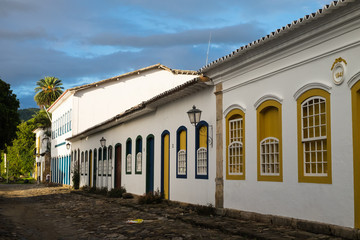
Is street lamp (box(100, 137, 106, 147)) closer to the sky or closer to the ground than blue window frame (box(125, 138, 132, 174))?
closer to the sky

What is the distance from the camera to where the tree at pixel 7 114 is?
19984mm

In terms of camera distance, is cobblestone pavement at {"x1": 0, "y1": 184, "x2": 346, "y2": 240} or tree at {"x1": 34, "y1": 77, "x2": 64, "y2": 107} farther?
tree at {"x1": 34, "y1": 77, "x2": 64, "y2": 107}

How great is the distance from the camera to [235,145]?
41.8 feet

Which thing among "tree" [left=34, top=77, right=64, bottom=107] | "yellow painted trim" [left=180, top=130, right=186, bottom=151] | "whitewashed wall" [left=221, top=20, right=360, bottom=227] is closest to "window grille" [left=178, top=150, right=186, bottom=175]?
"yellow painted trim" [left=180, top=130, right=186, bottom=151]

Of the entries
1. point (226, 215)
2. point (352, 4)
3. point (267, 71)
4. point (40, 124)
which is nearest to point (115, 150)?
point (226, 215)

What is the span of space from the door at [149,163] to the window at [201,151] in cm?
491

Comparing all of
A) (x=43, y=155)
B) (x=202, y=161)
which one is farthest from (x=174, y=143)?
(x=43, y=155)

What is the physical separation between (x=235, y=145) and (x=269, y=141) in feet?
5.54

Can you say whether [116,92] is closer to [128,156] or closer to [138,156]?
[128,156]

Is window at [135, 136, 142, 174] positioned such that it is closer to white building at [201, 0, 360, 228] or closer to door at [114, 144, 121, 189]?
door at [114, 144, 121, 189]

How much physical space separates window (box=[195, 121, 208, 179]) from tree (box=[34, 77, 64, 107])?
176ft

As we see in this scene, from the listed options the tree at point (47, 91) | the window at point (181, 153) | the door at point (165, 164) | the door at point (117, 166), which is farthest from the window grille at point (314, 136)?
the tree at point (47, 91)

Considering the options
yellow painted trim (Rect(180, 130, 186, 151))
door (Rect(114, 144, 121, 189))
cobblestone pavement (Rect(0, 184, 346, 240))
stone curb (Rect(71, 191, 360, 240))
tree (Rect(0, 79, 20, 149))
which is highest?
tree (Rect(0, 79, 20, 149))

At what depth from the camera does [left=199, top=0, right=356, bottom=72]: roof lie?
327 inches
